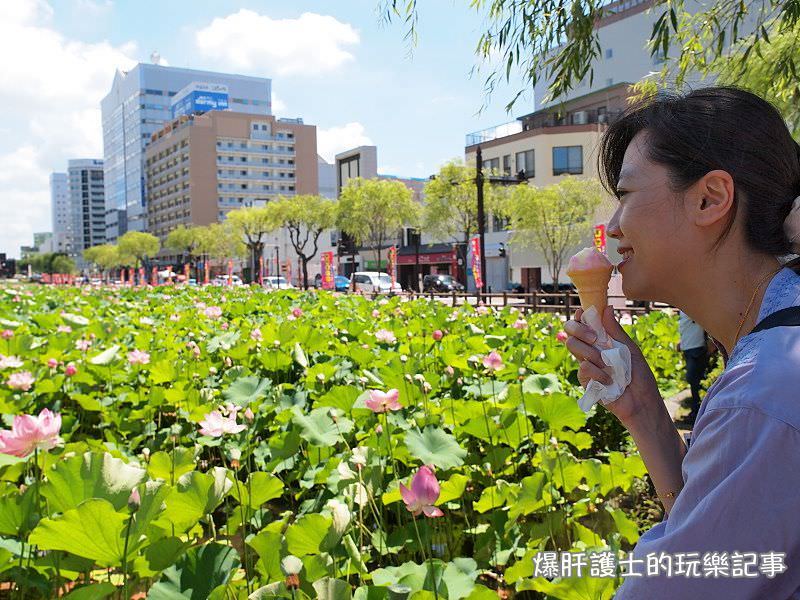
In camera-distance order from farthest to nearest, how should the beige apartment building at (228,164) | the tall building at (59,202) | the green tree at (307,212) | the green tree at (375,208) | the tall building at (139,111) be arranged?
the tall building at (59,202), the tall building at (139,111), the beige apartment building at (228,164), the green tree at (307,212), the green tree at (375,208)

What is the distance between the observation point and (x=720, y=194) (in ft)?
3.43

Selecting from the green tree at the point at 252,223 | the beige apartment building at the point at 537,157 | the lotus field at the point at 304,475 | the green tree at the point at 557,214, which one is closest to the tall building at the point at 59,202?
the green tree at the point at 252,223

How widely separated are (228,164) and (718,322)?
259 ft

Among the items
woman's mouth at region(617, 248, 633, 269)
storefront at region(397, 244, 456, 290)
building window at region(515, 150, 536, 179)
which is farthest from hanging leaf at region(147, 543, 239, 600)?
storefront at region(397, 244, 456, 290)

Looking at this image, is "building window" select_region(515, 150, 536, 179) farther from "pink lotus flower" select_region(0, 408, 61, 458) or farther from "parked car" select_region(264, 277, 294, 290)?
"pink lotus flower" select_region(0, 408, 61, 458)

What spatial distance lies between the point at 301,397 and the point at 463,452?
3.26 ft

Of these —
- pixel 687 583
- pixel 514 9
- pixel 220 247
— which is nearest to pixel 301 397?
pixel 514 9

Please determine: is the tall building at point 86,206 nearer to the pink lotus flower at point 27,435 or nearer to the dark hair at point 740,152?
the pink lotus flower at point 27,435

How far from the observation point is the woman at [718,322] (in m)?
0.75

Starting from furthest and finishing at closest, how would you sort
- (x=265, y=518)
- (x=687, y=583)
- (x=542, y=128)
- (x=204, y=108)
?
(x=204, y=108)
(x=542, y=128)
(x=265, y=518)
(x=687, y=583)

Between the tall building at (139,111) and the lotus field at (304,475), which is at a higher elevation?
the tall building at (139,111)

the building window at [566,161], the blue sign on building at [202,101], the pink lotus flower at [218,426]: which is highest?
the blue sign on building at [202,101]

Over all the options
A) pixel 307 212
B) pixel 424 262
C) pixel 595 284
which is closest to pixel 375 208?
pixel 424 262

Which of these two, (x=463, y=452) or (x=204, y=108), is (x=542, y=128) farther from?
(x=204, y=108)
